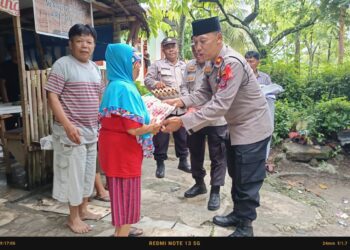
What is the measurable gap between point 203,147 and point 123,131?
5.51 ft

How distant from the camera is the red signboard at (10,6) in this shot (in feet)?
12.3

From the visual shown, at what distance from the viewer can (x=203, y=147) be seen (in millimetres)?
4039

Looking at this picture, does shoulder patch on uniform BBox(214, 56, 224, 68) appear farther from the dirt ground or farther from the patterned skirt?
the dirt ground

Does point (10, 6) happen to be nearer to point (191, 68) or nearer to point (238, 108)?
point (191, 68)

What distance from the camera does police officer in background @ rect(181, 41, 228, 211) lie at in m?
3.82

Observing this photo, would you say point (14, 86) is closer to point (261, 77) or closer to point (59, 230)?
point (59, 230)

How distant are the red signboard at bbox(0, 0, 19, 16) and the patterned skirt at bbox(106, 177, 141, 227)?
2430mm

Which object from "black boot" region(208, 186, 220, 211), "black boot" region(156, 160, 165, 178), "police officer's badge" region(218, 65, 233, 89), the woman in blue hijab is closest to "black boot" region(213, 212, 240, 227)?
"black boot" region(208, 186, 220, 211)

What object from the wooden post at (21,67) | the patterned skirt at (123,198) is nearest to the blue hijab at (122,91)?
the patterned skirt at (123,198)

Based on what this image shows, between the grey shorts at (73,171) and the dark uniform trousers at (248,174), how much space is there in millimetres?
1381

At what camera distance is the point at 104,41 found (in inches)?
255

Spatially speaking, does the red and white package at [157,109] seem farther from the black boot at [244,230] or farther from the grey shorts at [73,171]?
the black boot at [244,230]

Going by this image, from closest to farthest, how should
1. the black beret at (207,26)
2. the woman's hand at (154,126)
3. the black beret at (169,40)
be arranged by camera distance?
the woman's hand at (154,126)
the black beret at (207,26)
the black beret at (169,40)
